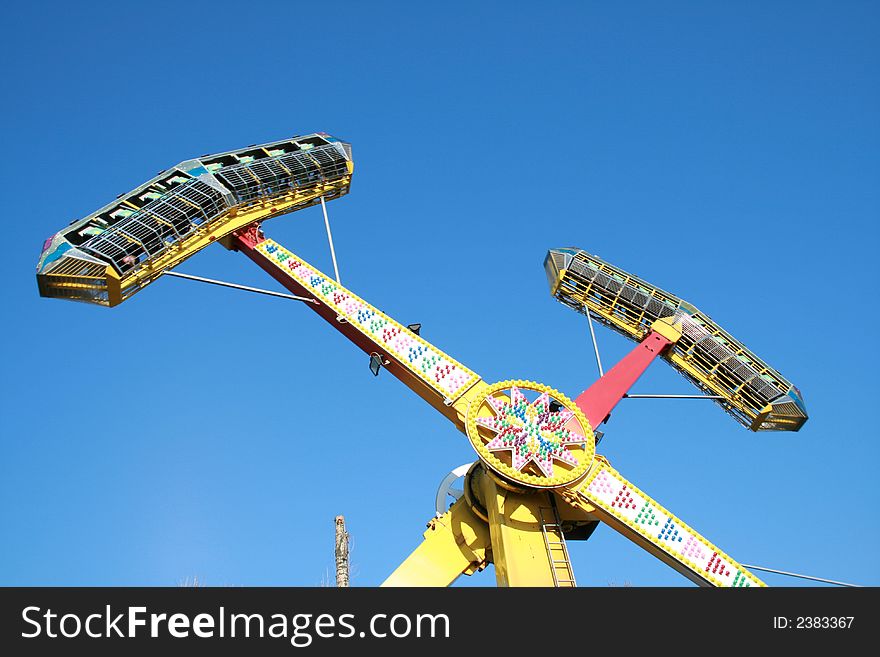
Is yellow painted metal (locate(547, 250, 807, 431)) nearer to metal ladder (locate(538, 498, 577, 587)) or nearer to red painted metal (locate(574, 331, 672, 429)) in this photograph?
red painted metal (locate(574, 331, 672, 429))

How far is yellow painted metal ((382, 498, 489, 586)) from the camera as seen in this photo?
20.1m

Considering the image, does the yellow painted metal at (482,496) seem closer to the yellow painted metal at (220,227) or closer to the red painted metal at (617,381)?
the yellow painted metal at (220,227)

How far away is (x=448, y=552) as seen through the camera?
20.7 meters

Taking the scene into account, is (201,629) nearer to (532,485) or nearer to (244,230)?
(532,485)

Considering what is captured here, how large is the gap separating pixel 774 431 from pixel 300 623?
15.2 m

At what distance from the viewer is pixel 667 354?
24.0m

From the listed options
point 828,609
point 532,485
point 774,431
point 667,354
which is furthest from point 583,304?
point 828,609

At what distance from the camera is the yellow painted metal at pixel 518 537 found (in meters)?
18.0

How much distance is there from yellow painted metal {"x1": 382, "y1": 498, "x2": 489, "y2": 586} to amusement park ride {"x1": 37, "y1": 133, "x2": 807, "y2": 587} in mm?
30

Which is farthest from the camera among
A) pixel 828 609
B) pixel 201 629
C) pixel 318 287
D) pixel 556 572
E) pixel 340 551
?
pixel 340 551

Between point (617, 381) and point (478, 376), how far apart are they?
3.75 meters

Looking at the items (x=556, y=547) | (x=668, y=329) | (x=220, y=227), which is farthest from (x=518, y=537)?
(x=220, y=227)

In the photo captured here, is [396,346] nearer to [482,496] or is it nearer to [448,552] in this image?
[482,496]

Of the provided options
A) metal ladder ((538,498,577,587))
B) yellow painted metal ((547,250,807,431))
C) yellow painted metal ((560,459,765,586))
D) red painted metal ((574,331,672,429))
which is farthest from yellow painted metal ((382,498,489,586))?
yellow painted metal ((547,250,807,431))
